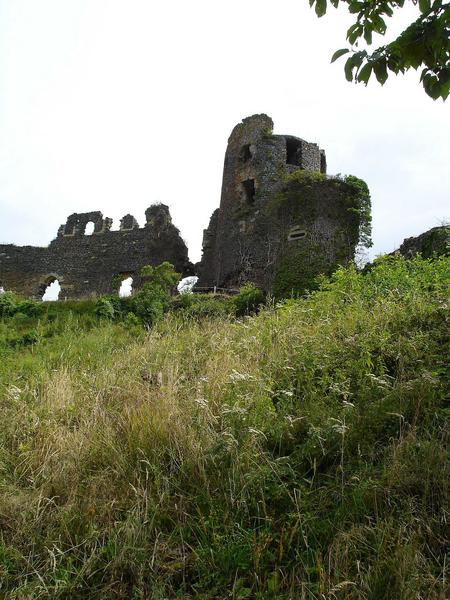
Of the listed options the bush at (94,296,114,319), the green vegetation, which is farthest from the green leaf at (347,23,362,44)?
the green vegetation

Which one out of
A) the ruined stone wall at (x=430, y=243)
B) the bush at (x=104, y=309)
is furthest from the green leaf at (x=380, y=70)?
the bush at (x=104, y=309)

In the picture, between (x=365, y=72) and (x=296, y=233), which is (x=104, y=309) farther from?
(x=365, y=72)

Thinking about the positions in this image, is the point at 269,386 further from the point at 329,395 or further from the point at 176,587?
the point at 176,587

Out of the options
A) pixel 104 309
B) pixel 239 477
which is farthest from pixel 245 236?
pixel 239 477

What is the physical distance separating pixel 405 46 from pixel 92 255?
71.8 feet

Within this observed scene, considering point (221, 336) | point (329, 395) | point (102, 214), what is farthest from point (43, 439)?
point (102, 214)

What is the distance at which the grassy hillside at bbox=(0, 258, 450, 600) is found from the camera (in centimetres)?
285

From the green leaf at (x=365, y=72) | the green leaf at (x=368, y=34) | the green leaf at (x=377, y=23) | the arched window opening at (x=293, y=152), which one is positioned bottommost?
the green leaf at (x=365, y=72)

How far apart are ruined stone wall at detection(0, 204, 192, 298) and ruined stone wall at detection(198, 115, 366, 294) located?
6.68ft

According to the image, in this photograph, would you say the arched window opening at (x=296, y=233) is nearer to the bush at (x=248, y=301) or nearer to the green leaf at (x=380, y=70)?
the bush at (x=248, y=301)

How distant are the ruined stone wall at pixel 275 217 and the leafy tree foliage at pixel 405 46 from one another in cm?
1191

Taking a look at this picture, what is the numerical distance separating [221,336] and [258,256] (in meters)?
11.7

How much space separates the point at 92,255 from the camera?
24.2 meters

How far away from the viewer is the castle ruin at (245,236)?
16984 millimetres
